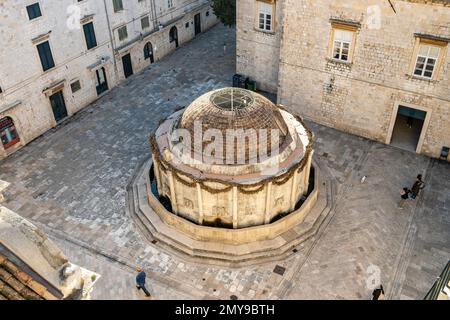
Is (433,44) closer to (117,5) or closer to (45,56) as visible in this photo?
(117,5)

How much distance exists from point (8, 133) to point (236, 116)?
50.1 ft

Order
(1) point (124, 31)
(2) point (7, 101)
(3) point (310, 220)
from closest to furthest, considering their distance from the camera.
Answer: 1. (3) point (310, 220)
2. (2) point (7, 101)
3. (1) point (124, 31)

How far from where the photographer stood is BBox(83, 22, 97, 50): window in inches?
1144

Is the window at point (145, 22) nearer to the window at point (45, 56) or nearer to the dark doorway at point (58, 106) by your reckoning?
the window at point (45, 56)

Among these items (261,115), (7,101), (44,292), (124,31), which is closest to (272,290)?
(261,115)

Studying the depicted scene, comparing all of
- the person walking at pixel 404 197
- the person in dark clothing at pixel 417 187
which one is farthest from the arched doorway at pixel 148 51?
the person in dark clothing at pixel 417 187

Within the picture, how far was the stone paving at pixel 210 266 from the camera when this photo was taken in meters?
18.9

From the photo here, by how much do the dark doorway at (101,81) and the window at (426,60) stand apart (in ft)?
70.3

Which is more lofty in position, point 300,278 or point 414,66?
point 414,66

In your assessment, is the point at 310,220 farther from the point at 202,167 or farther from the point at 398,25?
the point at 398,25

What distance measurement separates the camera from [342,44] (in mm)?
24734

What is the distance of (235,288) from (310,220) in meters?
5.36

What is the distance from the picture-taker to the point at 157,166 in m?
21.2

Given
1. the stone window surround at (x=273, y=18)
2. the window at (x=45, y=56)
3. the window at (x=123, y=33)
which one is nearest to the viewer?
the window at (x=45, y=56)
